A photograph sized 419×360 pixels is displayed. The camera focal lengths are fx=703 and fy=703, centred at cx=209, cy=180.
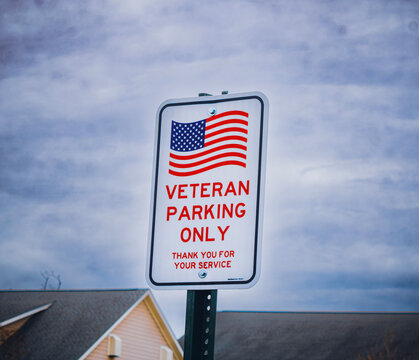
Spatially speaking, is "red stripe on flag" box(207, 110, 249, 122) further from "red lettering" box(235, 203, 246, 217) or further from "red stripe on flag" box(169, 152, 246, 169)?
"red lettering" box(235, 203, 246, 217)

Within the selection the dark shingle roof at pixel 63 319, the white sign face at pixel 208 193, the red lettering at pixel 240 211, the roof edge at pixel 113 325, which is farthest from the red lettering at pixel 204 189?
the dark shingle roof at pixel 63 319

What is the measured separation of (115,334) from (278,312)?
17.9 meters

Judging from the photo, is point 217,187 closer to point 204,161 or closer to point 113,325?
point 204,161

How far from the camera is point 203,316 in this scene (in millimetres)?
2674

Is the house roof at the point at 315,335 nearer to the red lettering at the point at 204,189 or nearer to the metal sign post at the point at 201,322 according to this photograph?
the metal sign post at the point at 201,322

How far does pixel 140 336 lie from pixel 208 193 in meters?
28.6

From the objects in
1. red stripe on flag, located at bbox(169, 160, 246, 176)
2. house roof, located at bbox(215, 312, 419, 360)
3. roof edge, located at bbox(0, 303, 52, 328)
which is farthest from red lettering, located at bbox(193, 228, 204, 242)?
house roof, located at bbox(215, 312, 419, 360)

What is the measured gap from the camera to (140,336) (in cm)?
3031

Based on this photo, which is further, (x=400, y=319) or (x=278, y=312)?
(x=278, y=312)

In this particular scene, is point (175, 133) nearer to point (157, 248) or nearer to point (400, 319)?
point (157, 248)

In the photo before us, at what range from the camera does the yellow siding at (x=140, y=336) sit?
29312 millimetres

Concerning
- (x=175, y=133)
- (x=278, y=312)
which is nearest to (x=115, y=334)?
(x=278, y=312)

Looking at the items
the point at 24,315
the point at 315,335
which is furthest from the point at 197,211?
the point at 315,335

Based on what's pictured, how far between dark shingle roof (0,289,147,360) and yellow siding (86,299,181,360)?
26.7 inches
